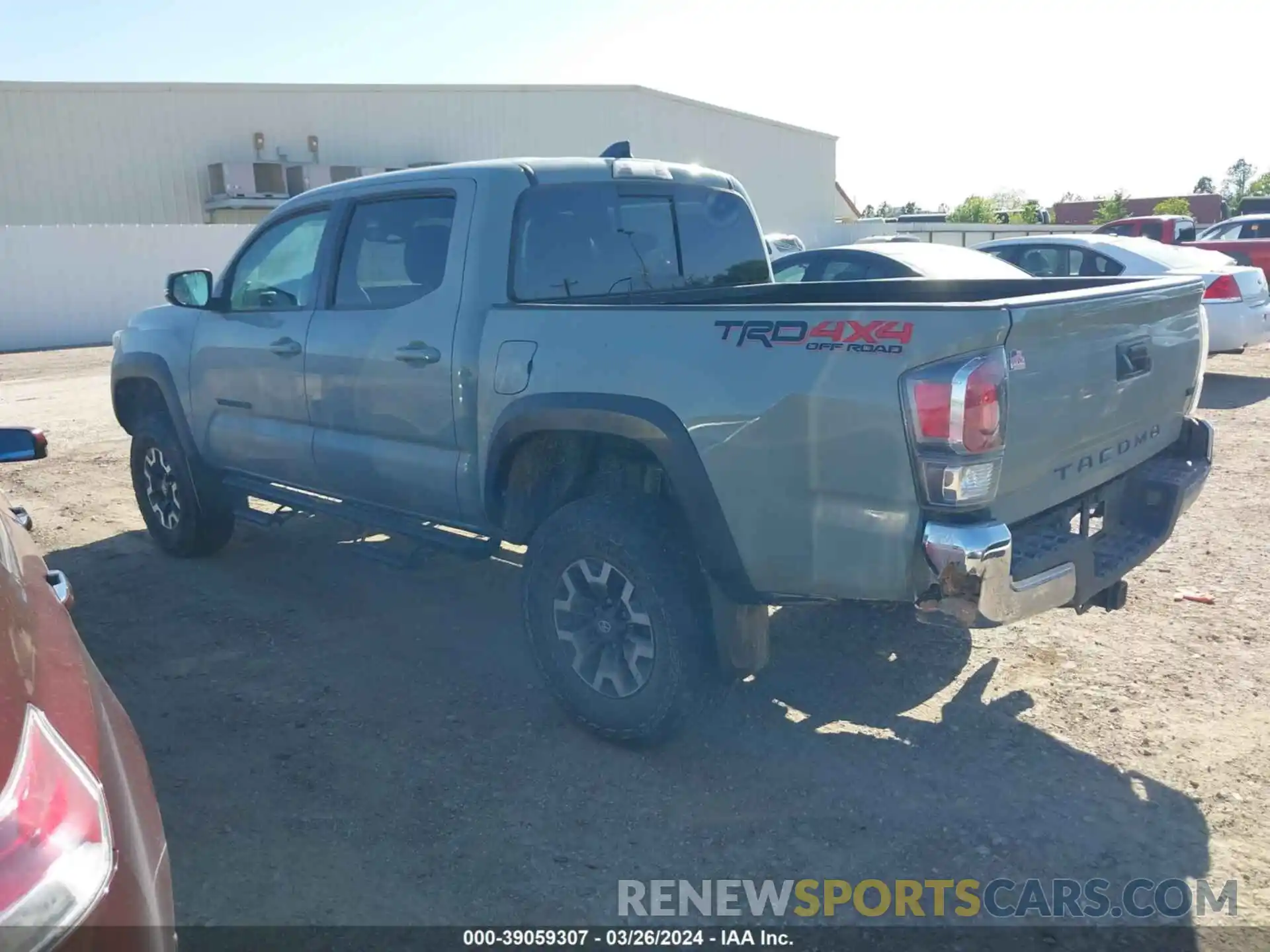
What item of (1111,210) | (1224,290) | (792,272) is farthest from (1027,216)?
(792,272)

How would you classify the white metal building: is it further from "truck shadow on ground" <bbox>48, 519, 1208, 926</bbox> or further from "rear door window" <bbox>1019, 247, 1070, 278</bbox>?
"truck shadow on ground" <bbox>48, 519, 1208, 926</bbox>

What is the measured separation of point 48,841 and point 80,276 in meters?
22.2

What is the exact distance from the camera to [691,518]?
11.5ft

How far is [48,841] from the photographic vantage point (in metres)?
1.56

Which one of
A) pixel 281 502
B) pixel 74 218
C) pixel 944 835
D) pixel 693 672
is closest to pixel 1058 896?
pixel 944 835

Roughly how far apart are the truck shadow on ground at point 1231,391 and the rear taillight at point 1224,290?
0.93 m

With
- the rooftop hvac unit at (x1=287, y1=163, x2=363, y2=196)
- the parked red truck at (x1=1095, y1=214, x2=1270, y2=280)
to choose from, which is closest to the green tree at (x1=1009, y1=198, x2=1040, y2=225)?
the parked red truck at (x1=1095, y1=214, x2=1270, y2=280)

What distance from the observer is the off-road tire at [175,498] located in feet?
19.7

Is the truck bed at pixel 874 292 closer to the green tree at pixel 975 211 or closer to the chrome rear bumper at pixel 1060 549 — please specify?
the chrome rear bumper at pixel 1060 549

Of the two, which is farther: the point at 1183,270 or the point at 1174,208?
the point at 1174,208

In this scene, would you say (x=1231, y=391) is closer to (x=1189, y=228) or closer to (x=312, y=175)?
(x=1189, y=228)

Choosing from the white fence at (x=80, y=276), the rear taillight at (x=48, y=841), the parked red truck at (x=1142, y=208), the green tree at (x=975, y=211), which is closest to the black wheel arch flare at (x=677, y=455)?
the rear taillight at (x=48, y=841)

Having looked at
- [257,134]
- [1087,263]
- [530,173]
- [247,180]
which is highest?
[257,134]

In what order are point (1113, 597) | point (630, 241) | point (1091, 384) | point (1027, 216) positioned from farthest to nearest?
point (1027, 216)
point (630, 241)
point (1113, 597)
point (1091, 384)
